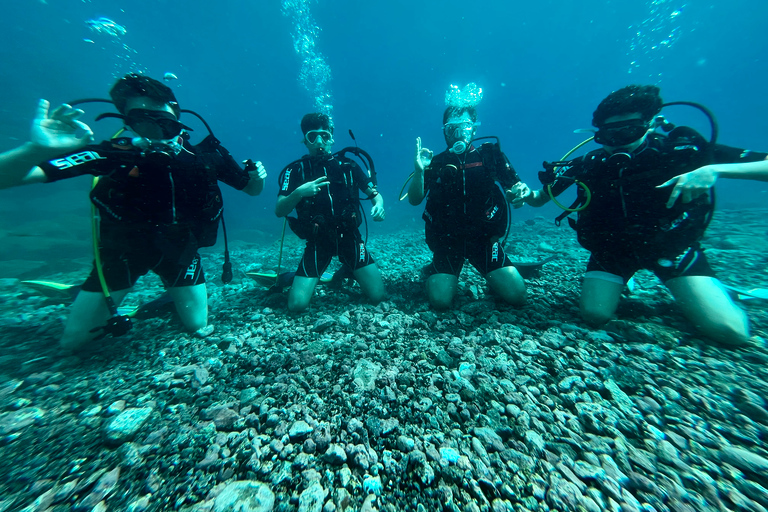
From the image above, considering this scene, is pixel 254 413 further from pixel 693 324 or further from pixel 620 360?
pixel 693 324

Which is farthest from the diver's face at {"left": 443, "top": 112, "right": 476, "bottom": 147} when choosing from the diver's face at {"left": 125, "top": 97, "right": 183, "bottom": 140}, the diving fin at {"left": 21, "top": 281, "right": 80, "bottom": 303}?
the diving fin at {"left": 21, "top": 281, "right": 80, "bottom": 303}

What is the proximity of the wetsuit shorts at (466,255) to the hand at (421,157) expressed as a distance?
45.2 inches

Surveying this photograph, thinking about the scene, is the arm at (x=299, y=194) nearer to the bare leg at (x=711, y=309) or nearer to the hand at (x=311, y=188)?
the hand at (x=311, y=188)

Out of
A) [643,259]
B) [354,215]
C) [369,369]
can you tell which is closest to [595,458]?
[369,369]

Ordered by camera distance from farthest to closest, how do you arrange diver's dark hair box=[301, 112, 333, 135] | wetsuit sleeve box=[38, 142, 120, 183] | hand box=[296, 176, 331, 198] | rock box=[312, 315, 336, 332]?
diver's dark hair box=[301, 112, 333, 135] < hand box=[296, 176, 331, 198] < rock box=[312, 315, 336, 332] < wetsuit sleeve box=[38, 142, 120, 183]

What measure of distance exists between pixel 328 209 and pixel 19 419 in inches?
139

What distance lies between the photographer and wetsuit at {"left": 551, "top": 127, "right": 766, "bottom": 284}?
9.36ft

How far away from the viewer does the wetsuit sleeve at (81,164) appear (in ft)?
7.54

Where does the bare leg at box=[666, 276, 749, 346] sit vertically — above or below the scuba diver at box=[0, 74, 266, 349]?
below

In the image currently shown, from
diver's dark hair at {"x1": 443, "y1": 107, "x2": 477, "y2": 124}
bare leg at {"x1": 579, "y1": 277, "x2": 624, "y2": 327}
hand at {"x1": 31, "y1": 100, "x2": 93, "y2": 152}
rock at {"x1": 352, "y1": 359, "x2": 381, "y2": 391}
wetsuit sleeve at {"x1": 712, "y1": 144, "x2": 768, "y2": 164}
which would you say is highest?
diver's dark hair at {"x1": 443, "y1": 107, "x2": 477, "y2": 124}

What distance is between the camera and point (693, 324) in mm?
2727

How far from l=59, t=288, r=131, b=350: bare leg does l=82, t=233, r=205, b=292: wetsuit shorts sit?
0.12 meters

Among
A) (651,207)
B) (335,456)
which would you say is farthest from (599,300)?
(335,456)

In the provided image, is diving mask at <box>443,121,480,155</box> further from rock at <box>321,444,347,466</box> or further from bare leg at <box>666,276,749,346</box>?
rock at <box>321,444,347,466</box>
